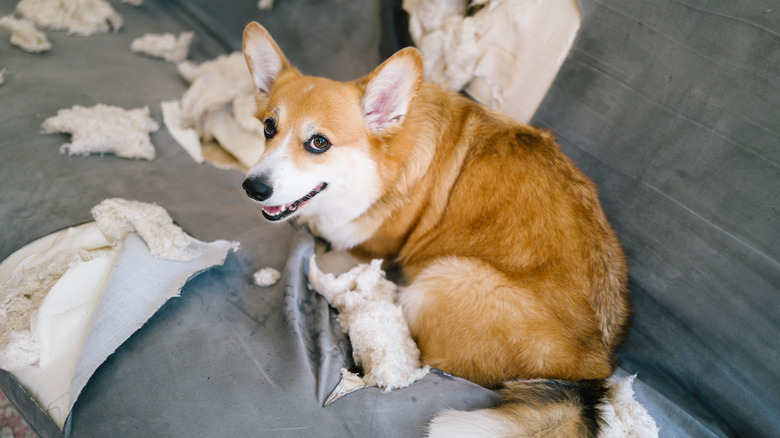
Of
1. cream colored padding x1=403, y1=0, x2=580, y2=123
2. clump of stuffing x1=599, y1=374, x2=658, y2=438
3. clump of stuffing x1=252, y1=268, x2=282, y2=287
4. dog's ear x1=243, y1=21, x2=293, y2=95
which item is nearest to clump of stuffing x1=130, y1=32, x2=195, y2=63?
dog's ear x1=243, y1=21, x2=293, y2=95

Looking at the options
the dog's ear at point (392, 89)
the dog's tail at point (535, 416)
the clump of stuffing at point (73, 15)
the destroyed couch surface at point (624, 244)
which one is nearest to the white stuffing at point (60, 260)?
the destroyed couch surface at point (624, 244)

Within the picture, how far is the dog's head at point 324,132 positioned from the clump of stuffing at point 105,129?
0.66 m

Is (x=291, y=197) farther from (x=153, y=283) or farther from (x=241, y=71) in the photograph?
(x=241, y=71)

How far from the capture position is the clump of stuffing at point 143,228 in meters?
1.18

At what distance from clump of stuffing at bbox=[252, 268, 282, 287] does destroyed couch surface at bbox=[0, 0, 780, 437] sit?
0.09 feet

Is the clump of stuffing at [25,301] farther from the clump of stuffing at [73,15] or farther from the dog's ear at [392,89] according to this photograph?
the clump of stuffing at [73,15]

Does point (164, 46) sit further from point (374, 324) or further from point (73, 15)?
point (374, 324)

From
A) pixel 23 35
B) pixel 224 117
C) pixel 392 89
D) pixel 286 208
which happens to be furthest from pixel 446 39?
pixel 23 35

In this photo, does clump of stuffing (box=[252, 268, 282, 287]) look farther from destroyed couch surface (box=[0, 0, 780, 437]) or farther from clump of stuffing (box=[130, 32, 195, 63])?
clump of stuffing (box=[130, 32, 195, 63])

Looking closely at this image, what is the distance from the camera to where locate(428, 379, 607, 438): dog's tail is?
35.6 inches

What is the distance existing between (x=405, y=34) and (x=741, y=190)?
4.87ft

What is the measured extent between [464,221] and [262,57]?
964mm

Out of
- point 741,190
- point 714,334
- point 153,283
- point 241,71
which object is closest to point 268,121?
point 153,283

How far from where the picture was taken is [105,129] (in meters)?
1.58
